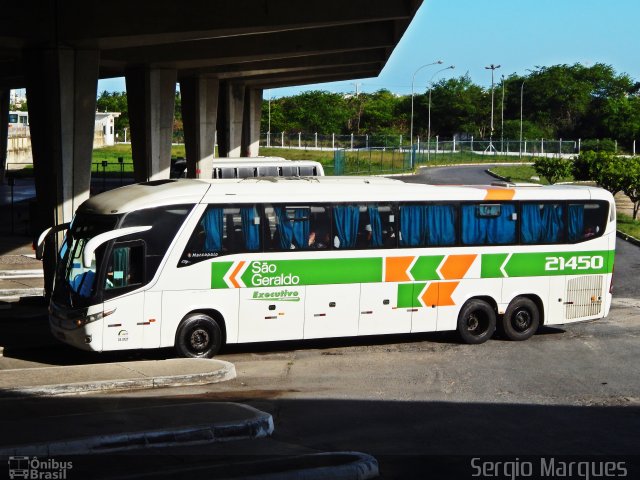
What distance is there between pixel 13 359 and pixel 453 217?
28.4 feet

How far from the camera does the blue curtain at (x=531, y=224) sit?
2028 cm

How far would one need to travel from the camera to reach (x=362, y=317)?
62.3ft

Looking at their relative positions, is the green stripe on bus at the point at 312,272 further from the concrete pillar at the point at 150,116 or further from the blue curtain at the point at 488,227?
the concrete pillar at the point at 150,116

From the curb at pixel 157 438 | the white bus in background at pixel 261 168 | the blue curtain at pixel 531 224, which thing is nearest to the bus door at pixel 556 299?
the blue curtain at pixel 531 224

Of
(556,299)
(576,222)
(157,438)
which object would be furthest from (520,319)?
(157,438)

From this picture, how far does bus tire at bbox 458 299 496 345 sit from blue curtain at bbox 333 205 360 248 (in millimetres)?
2828

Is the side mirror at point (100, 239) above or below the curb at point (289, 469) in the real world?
above

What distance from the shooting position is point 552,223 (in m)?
20.6

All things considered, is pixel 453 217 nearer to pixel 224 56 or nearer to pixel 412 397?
pixel 412 397

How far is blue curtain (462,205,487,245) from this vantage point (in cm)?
1980

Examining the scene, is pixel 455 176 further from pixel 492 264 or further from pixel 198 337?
pixel 198 337

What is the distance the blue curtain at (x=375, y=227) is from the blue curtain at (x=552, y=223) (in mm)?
3628

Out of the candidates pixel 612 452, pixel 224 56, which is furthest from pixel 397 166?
pixel 612 452

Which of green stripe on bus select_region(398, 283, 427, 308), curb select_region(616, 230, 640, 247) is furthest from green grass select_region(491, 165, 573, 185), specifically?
green stripe on bus select_region(398, 283, 427, 308)
